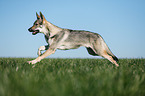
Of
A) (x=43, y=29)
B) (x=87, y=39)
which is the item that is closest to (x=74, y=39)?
(x=87, y=39)

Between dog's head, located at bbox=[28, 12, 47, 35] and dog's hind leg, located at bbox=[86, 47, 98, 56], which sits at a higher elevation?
dog's head, located at bbox=[28, 12, 47, 35]

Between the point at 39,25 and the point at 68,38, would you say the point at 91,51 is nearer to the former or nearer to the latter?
the point at 68,38

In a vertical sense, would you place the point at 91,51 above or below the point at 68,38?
below

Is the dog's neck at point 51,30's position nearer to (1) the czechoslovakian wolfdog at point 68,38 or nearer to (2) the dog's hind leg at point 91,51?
(1) the czechoslovakian wolfdog at point 68,38

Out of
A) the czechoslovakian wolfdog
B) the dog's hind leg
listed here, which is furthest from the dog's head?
the dog's hind leg

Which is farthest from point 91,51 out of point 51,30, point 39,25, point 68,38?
point 39,25

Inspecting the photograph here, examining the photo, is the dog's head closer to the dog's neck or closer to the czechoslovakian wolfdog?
the czechoslovakian wolfdog

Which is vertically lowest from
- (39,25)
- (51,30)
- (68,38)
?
(68,38)

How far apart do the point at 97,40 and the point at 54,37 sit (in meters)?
1.59

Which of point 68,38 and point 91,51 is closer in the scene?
point 68,38

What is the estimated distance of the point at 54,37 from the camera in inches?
223

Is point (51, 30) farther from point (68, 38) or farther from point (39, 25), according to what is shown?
point (68, 38)

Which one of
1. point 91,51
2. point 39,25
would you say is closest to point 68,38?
point 91,51

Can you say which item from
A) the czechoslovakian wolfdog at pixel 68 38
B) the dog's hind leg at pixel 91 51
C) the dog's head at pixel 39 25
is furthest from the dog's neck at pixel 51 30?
the dog's hind leg at pixel 91 51
